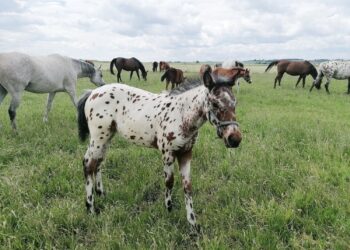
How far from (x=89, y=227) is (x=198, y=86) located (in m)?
2.10

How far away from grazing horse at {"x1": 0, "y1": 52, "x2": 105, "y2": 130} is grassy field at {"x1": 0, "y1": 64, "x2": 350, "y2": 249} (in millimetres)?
1354

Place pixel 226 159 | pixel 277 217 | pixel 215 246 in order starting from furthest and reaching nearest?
pixel 226 159
pixel 277 217
pixel 215 246

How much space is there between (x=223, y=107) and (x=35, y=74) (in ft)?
22.2

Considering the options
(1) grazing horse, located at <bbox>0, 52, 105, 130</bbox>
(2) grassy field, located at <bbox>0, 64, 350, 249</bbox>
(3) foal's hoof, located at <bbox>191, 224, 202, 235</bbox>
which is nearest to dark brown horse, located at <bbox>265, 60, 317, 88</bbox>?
(1) grazing horse, located at <bbox>0, 52, 105, 130</bbox>

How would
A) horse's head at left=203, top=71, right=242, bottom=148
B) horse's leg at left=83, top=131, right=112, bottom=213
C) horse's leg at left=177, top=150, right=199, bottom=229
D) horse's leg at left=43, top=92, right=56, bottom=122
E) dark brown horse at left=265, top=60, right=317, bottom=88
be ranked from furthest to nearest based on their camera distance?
dark brown horse at left=265, top=60, right=317, bottom=88
horse's leg at left=43, top=92, right=56, bottom=122
horse's leg at left=83, top=131, right=112, bottom=213
horse's leg at left=177, top=150, right=199, bottom=229
horse's head at left=203, top=71, right=242, bottom=148

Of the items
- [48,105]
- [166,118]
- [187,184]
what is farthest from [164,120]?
[48,105]

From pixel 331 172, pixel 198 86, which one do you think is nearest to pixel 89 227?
pixel 198 86

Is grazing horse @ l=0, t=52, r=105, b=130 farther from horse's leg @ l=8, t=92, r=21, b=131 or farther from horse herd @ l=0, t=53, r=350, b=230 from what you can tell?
horse herd @ l=0, t=53, r=350, b=230

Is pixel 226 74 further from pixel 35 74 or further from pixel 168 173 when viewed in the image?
pixel 35 74

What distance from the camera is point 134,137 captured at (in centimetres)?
431

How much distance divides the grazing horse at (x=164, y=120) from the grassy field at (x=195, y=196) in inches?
13.0

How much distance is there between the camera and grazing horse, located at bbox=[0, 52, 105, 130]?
26.0 ft

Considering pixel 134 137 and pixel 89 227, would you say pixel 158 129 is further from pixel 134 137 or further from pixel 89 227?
pixel 89 227

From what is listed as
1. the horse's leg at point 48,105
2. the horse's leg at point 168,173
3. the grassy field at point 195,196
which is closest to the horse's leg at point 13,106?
the grassy field at point 195,196
